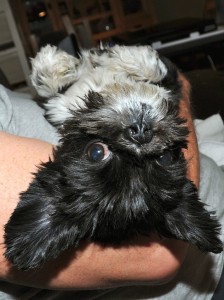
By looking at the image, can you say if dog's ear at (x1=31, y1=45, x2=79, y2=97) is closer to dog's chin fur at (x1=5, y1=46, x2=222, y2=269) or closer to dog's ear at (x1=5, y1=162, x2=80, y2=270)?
dog's chin fur at (x1=5, y1=46, x2=222, y2=269)

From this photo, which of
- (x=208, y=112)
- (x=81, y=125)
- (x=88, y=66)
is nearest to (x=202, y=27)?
(x=208, y=112)

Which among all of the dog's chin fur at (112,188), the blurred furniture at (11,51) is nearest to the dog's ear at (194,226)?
the dog's chin fur at (112,188)

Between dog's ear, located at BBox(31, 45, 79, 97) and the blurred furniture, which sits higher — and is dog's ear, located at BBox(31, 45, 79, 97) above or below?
above

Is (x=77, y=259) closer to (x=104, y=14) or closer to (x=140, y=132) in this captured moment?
(x=140, y=132)

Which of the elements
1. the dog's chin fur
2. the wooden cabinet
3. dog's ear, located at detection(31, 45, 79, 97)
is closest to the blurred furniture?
the wooden cabinet

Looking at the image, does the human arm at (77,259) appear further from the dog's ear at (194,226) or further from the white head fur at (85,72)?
the white head fur at (85,72)

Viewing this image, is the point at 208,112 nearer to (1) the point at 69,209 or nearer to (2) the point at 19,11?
(1) the point at 69,209
